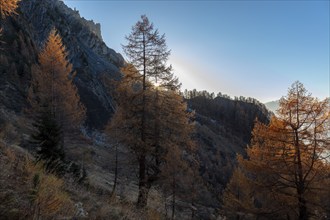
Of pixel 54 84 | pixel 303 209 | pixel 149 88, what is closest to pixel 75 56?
pixel 54 84

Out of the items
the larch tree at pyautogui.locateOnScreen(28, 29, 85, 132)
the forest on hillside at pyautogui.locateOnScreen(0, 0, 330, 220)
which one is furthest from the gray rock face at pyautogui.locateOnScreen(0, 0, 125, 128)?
the forest on hillside at pyautogui.locateOnScreen(0, 0, 330, 220)

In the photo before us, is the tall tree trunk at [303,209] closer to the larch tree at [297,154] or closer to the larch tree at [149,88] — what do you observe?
the larch tree at [297,154]

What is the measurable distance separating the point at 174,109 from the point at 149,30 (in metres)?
4.51

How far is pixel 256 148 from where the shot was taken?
16.3m

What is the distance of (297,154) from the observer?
1403cm

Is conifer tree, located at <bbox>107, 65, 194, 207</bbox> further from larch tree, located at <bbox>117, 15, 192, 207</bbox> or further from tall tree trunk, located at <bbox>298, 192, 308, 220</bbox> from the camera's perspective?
tall tree trunk, located at <bbox>298, 192, 308, 220</bbox>

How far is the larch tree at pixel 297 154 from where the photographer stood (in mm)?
13852

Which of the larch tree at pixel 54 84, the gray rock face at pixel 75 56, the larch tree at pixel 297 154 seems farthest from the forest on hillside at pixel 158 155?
the gray rock face at pixel 75 56

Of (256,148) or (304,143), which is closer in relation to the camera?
(304,143)

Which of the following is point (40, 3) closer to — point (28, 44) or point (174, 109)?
point (28, 44)

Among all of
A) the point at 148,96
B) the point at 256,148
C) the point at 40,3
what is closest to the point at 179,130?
the point at 148,96

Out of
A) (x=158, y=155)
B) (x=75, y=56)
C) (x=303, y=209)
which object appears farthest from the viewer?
(x=75, y=56)

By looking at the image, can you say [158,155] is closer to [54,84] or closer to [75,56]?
[54,84]

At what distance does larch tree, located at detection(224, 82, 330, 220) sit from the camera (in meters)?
13.9
